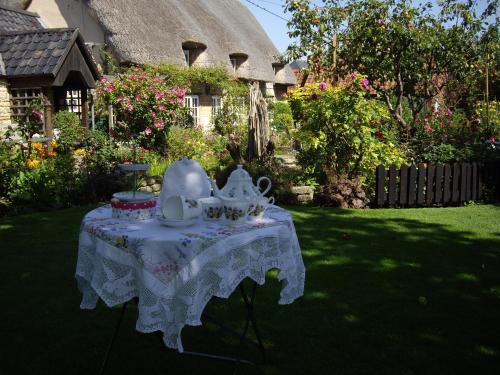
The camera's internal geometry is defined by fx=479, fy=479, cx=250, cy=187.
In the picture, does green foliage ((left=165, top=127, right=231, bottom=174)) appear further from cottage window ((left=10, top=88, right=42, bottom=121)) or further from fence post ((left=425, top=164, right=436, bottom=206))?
fence post ((left=425, top=164, right=436, bottom=206))

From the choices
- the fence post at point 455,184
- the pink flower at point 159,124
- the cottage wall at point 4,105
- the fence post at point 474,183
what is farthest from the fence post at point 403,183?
the cottage wall at point 4,105

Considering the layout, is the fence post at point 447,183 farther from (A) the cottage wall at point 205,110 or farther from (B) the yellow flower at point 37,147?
(A) the cottage wall at point 205,110

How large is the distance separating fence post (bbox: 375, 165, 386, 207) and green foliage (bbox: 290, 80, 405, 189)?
47 cm

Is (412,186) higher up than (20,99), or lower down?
lower down

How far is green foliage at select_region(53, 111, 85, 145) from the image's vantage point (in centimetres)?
1155

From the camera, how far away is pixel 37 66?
441 inches

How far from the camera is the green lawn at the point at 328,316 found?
3242 millimetres

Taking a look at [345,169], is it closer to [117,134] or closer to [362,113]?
[362,113]

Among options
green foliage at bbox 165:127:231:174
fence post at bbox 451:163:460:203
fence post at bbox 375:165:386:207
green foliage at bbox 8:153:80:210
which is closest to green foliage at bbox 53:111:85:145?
green foliage at bbox 165:127:231:174

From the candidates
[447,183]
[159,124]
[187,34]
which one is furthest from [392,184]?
[187,34]

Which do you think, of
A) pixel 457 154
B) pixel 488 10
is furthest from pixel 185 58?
pixel 457 154

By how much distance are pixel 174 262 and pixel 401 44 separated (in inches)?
377

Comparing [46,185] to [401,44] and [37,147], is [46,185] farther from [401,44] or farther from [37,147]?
[401,44]

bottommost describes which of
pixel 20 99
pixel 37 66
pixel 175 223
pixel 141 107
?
pixel 175 223
